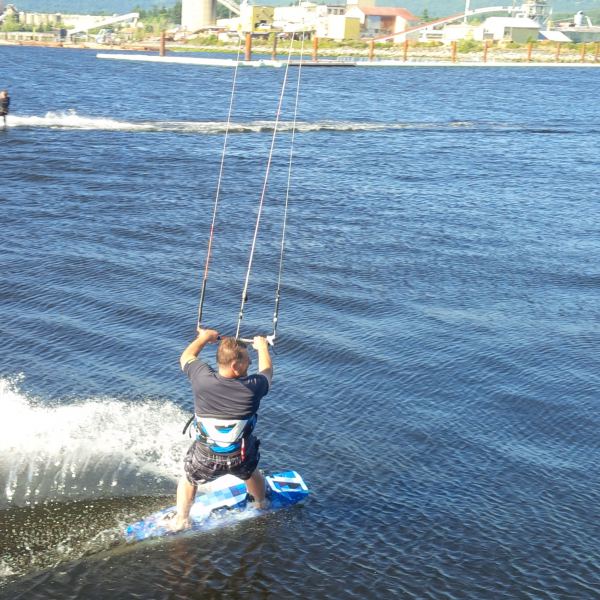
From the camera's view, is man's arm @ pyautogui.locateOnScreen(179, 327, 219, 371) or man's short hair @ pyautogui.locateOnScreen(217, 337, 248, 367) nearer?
man's short hair @ pyautogui.locateOnScreen(217, 337, 248, 367)

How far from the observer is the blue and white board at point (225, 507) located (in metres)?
8.27

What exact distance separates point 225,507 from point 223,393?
155 cm

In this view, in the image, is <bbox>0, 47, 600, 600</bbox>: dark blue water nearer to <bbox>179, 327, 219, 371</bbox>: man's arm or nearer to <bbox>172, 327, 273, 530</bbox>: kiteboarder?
<bbox>172, 327, 273, 530</bbox>: kiteboarder

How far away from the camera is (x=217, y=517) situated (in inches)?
338

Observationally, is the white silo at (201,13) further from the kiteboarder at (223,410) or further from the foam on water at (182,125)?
the kiteboarder at (223,410)

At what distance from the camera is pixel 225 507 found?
28.3 ft

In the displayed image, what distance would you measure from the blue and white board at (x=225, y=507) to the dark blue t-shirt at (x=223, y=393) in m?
1.28

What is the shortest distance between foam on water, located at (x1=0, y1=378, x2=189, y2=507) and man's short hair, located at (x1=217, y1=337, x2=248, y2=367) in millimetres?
2171

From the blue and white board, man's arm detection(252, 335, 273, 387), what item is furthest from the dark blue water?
man's arm detection(252, 335, 273, 387)

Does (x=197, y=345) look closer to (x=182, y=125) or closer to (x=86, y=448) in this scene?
(x=86, y=448)

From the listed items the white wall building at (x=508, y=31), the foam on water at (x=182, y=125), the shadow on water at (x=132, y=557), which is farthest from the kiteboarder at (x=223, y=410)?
the white wall building at (x=508, y=31)

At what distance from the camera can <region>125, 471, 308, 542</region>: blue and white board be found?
827 centimetres

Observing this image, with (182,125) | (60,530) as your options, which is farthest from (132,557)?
(182,125)

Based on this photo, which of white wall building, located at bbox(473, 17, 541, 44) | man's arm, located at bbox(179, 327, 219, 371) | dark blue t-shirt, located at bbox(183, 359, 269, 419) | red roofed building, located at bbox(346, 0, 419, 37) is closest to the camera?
dark blue t-shirt, located at bbox(183, 359, 269, 419)
